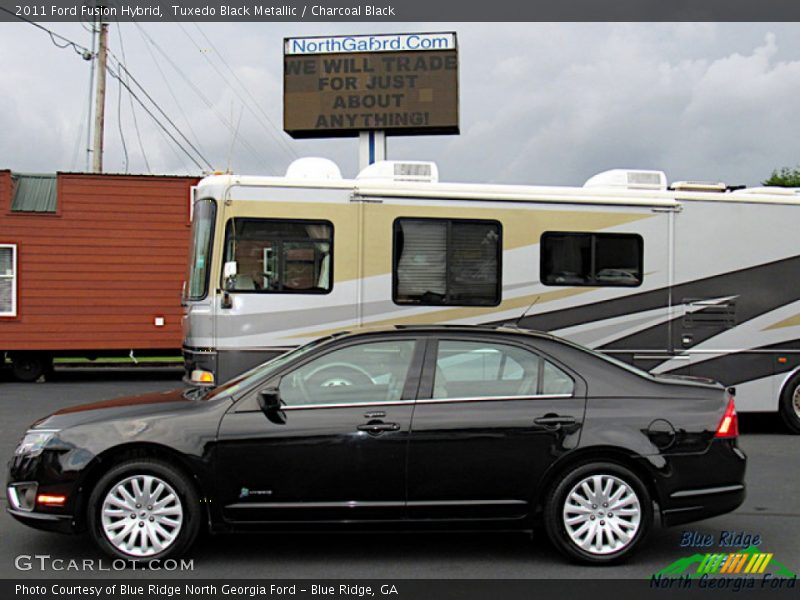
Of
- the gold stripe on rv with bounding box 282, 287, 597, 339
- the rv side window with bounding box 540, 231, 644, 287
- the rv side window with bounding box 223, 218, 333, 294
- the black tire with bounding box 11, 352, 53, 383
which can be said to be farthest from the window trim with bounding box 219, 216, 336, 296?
the black tire with bounding box 11, 352, 53, 383

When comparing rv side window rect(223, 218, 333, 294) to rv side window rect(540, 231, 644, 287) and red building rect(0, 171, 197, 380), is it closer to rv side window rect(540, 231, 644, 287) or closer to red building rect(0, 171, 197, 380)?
rv side window rect(540, 231, 644, 287)

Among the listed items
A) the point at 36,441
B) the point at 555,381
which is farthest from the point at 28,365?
the point at 555,381

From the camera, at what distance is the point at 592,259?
10.5 metres

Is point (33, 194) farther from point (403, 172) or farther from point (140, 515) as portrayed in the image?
point (140, 515)

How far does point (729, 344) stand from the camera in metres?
10.7

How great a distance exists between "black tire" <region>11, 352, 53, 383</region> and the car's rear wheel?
13.2 m

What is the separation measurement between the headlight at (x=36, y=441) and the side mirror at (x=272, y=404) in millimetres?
1333

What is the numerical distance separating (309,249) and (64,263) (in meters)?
8.52

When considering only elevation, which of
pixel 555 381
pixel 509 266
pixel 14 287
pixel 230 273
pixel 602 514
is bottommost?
pixel 602 514

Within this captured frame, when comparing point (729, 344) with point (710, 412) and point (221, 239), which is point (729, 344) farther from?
point (221, 239)

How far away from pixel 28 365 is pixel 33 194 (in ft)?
10.9

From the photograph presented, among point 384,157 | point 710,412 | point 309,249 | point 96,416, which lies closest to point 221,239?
point 309,249

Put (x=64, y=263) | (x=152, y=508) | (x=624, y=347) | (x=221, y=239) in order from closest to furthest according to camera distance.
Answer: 1. (x=152, y=508)
2. (x=221, y=239)
3. (x=624, y=347)
4. (x=64, y=263)

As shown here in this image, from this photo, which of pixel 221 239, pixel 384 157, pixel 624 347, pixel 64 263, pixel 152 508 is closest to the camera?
pixel 152 508
